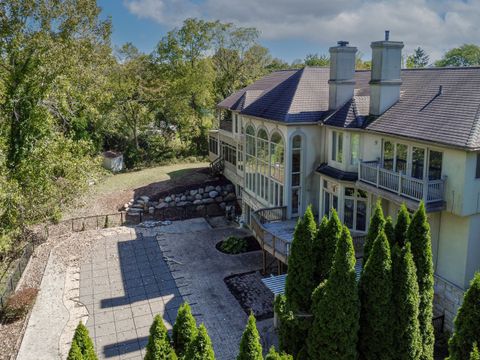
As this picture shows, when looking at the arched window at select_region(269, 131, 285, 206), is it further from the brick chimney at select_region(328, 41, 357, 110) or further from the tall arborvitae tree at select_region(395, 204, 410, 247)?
the tall arborvitae tree at select_region(395, 204, 410, 247)

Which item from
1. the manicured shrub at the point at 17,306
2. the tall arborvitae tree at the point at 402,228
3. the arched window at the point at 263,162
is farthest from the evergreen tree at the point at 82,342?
Answer: the arched window at the point at 263,162

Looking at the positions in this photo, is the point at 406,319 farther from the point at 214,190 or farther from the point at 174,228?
the point at 214,190

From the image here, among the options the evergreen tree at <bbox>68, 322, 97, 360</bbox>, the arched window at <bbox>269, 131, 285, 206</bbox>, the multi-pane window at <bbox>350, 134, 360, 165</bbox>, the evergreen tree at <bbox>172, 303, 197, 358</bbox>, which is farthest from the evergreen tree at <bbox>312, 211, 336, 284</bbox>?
the arched window at <bbox>269, 131, 285, 206</bbox>

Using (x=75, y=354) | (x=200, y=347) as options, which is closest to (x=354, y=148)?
(x=200, y=347)

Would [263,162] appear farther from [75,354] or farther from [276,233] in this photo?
[75,354]

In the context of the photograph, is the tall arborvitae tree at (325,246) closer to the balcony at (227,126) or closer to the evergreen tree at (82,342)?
the evergreen tree at (82,342)

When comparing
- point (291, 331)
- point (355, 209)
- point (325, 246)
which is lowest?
point (291, 331)
